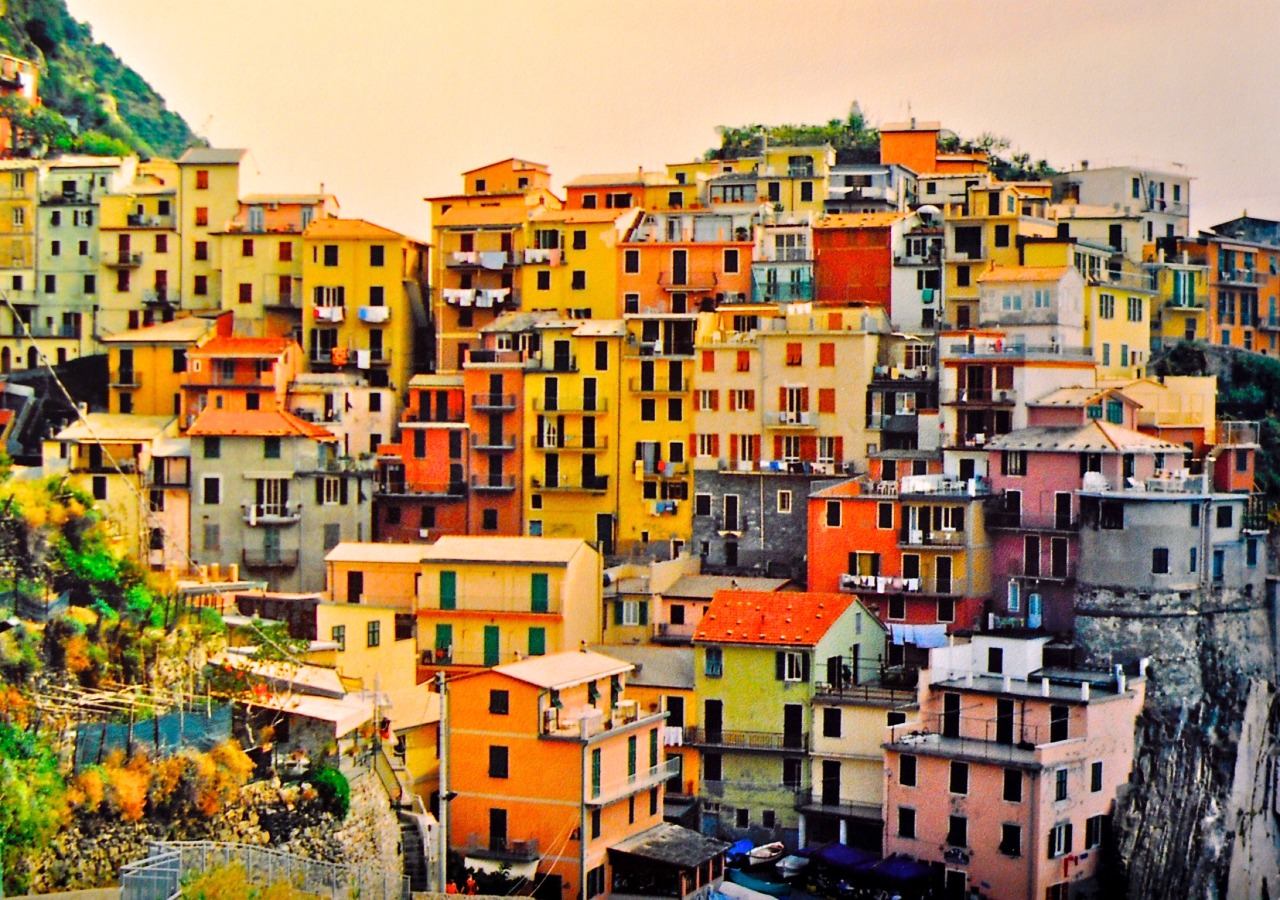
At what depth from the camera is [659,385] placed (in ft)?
211

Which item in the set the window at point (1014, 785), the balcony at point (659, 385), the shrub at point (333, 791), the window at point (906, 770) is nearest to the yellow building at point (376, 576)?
the balcony at point (659, 385)

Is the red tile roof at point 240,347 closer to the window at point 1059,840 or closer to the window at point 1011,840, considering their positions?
the window at point 1011,840

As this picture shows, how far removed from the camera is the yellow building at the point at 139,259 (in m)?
71.7

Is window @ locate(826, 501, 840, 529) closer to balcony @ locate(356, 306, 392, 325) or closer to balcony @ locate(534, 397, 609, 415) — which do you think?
balcony @ locate(534, 397, 609, 415)

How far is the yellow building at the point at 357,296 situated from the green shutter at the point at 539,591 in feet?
41.8

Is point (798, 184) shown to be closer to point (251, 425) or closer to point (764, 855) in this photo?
point (251, 425)

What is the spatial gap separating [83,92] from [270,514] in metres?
30.8

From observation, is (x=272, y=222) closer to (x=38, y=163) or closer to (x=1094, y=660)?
(x=38, y=163)

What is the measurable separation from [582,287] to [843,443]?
387 inches

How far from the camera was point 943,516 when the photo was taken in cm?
5794

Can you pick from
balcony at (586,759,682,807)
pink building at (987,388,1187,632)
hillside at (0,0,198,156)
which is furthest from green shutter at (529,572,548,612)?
hillside at (0,0,198,156)

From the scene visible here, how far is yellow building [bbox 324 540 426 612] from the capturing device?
2333 inches

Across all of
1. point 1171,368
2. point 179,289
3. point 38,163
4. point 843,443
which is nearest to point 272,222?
point 179,289

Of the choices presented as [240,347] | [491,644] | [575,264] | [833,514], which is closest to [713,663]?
[491,644]
